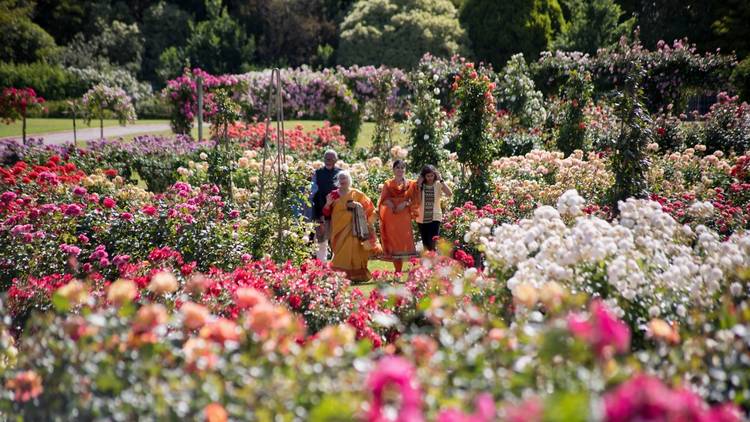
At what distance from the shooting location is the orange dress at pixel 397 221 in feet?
27.8

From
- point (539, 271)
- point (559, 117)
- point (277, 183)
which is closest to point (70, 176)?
point (277, 183)

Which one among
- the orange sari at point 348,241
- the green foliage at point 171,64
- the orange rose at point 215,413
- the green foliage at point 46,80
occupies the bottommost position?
the orange sari at point 348,241

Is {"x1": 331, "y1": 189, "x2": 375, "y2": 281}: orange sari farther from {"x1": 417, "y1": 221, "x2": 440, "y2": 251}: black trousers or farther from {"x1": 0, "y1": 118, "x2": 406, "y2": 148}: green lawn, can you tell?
{"x1": 0, "y1": 118, "x2": 406, "y2": 148}: green lawn

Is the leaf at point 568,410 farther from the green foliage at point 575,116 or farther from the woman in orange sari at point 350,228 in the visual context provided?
the green foliage at point 575,116

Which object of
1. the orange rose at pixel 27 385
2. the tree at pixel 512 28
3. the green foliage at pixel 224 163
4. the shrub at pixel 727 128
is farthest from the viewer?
the tree at pixel 512 28

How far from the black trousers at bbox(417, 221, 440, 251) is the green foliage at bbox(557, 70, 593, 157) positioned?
683 cm

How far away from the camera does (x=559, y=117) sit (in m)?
15.7

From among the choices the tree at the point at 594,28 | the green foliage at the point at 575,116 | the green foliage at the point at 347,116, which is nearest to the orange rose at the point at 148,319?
the green foliage at the point at 575,116

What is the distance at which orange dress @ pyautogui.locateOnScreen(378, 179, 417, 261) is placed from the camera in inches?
334

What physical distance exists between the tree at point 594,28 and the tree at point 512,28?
1986mm

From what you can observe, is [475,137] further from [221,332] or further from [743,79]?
[743,79]

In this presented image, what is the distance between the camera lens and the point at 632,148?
9266 millimetres

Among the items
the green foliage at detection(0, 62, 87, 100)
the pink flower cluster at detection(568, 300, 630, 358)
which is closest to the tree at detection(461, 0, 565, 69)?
the green foliage at detection(0, 62, 87, 100)

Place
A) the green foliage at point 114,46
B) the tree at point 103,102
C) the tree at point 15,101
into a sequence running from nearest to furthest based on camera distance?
1. the tree at point 15,101
2. the tree at point 103,102
3. the green foliage at point 114,46
